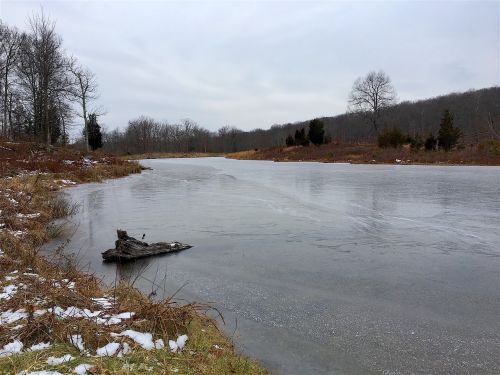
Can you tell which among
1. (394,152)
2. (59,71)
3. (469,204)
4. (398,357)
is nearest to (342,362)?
(398,357)

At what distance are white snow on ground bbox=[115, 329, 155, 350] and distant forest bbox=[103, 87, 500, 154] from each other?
5998 cm

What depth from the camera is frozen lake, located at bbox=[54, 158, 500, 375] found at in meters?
4.06

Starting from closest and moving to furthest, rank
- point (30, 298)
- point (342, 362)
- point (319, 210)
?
point (342, 362)
point (30, 298)
point (319, 210)

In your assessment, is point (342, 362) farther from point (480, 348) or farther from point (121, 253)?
point (121, 253)

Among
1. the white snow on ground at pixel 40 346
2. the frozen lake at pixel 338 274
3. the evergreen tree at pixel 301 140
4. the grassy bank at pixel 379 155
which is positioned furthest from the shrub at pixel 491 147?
the white snow on ground at pixel 40 346

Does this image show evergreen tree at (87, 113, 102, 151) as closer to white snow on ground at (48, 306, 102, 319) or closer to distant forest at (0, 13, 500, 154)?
distant forest at (0, 13, 500, 154)

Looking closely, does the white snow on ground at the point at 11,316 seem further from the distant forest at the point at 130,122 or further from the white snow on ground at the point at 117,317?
the distant forest at the point at 130,122

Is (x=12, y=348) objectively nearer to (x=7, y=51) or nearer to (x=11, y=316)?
(x=11, y=316)

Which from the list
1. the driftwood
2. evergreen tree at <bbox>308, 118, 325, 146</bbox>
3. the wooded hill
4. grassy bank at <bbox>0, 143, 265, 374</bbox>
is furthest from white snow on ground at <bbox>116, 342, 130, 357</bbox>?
the wooded hill

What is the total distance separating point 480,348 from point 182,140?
118555 mm

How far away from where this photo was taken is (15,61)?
3862cm

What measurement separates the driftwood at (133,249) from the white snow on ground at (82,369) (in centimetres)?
450

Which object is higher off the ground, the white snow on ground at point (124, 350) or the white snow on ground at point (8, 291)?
the white snow on ground at point (8, 291)

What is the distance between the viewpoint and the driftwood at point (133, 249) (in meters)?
7.38
